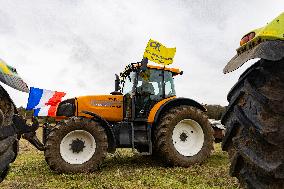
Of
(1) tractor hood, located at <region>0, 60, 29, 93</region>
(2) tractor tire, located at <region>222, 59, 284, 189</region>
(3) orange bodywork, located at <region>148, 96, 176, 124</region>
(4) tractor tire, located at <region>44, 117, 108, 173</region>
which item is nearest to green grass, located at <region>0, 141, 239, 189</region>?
(4) tractor tire, located at <region>44, 117, 108, 173</region>

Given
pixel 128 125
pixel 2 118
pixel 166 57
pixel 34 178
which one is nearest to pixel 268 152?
pixel 2 118

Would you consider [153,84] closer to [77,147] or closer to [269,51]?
[77,147]

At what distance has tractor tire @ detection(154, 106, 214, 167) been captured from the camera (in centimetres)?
905

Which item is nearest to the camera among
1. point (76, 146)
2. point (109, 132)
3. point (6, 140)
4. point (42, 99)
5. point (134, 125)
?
point (6, 140)

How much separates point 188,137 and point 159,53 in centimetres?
243

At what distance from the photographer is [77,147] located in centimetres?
848

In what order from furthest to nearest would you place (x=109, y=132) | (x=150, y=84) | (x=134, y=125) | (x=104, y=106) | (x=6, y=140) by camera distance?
(x=150, y=84) < (x=104, y=106) < (x=134, y=125) < (x=109, y=132) < (x=6, y=140)

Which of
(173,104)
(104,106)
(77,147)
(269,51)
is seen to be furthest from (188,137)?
(269,51)

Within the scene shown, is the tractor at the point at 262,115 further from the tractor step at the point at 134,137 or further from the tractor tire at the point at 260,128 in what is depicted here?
the tractor step at the point at 134,137

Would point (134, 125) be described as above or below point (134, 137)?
above

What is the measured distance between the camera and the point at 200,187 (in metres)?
6.33

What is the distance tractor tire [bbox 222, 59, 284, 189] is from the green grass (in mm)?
3717

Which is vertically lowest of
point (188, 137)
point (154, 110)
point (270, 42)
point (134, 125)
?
point (188, 137)

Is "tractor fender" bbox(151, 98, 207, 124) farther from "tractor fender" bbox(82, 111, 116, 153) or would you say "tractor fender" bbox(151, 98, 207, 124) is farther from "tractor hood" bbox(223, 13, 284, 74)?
"tractor hood" bbox(223, 13, 284, 74)
